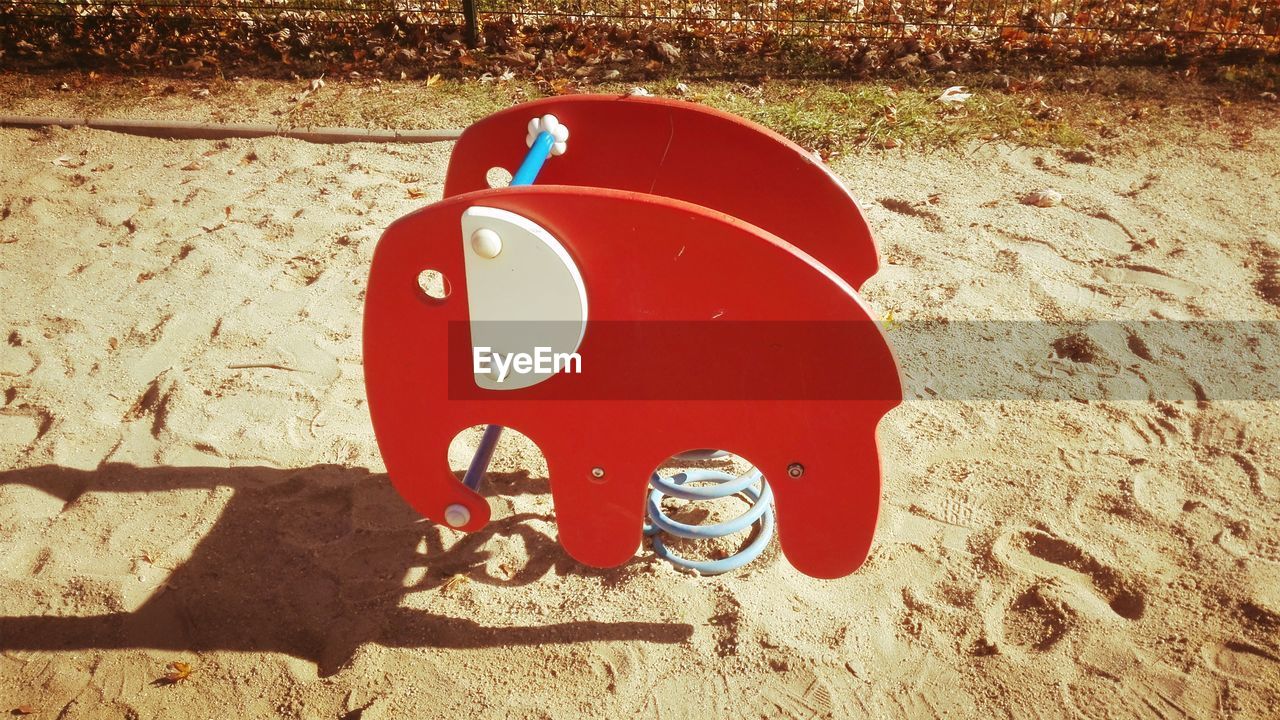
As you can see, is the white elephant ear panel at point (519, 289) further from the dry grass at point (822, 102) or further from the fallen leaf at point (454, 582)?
the dry grass at point (822, 102)

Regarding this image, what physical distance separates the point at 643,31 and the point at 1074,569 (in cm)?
411

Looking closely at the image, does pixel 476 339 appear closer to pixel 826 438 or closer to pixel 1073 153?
pixel 826 438

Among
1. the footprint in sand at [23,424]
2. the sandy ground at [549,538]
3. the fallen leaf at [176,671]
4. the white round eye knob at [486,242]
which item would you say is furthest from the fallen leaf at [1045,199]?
the footprint in sand at [23,424]

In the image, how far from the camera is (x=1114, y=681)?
7.23 feet

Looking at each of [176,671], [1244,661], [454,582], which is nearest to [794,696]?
[454,582]

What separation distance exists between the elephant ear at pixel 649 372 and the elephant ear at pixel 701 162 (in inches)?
17.8

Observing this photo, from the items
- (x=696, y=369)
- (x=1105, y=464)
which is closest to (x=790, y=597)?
(x=696, y=369)

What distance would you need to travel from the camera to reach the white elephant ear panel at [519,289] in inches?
67.7

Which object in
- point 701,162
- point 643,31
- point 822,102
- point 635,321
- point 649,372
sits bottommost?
point 822,102

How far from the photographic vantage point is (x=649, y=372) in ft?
6.13

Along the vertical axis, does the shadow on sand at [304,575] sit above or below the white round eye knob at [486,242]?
below

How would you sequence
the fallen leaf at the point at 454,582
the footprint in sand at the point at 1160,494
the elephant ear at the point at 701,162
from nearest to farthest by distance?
the elephant ear at the point at 701,162, the fallen leaf at the point at 454,582, the footprint in sand at the point at 1160,494

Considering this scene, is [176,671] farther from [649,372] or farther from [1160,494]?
[1160,494]

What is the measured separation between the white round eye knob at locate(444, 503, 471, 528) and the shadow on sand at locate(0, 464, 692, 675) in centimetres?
37
